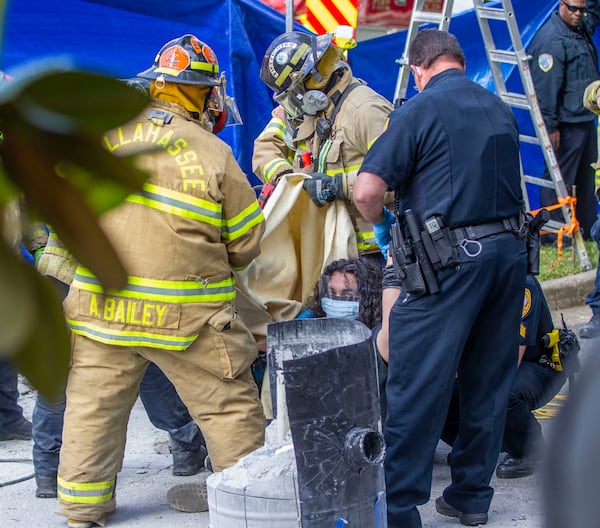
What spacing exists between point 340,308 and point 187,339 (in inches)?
32.2

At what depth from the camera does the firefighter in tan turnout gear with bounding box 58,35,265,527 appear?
3506mm

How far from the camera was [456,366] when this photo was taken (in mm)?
3400

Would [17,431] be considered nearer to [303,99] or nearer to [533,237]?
[303,99]

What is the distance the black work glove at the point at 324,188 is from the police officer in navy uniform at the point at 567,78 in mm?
3711

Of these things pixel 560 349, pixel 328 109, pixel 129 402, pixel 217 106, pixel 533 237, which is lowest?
pixel 129 402

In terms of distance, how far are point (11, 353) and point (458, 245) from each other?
2.90 meters

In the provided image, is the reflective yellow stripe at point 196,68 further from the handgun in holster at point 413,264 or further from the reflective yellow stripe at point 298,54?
the handgun in holster at point 413,264

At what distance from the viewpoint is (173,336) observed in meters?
3.55

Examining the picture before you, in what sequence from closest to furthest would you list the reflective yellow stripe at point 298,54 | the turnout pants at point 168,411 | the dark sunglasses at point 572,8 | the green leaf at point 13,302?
the green leaf at point 13,302, the turnout pants at point 168,411, the reflective yellow stripe at point 298,54, the dark sunglasses at point 572,8

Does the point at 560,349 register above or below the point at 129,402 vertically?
above

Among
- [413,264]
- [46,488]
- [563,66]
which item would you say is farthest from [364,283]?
[563,66]

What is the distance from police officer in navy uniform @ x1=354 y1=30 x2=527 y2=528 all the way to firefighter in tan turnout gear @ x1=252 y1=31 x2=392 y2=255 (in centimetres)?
83

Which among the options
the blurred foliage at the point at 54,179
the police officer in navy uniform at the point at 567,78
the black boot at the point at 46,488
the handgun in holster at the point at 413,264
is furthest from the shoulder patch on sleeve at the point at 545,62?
the blurred foliage at the point at 54,179

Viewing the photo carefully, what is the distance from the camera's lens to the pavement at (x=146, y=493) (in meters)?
3.90
